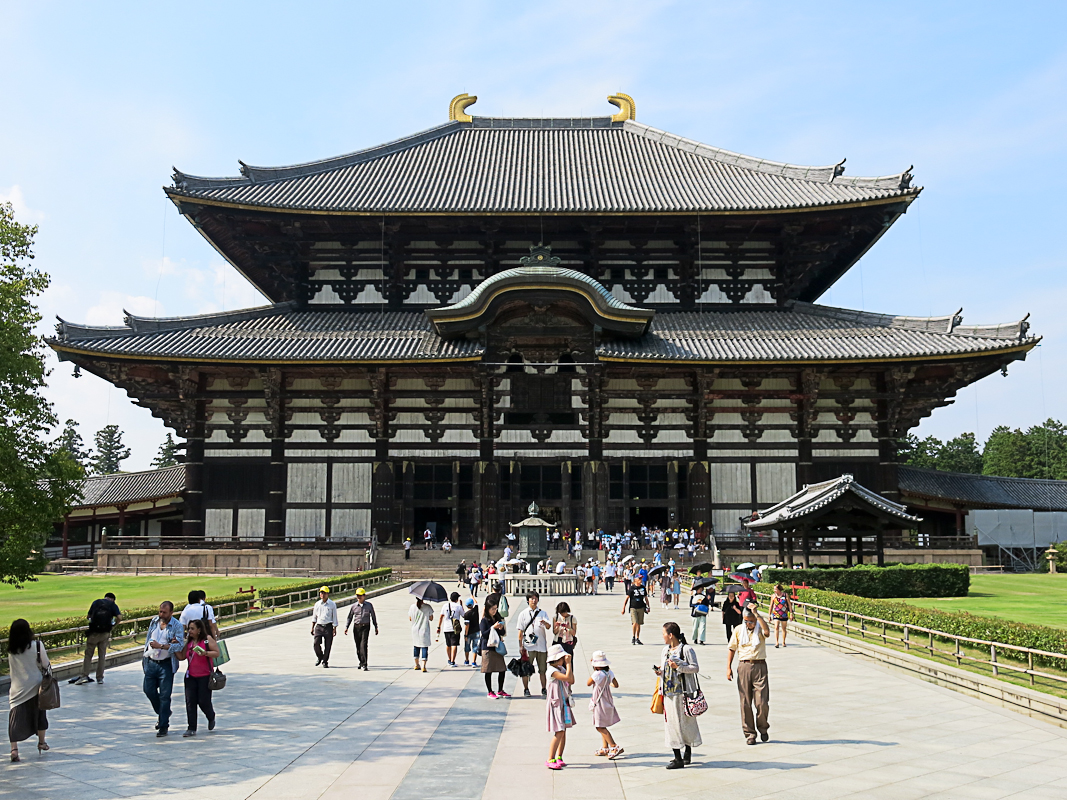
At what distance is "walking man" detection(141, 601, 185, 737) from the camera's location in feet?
40.4

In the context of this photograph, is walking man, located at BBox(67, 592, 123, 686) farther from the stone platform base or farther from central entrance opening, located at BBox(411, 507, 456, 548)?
central entrance opening, located at BBox(411, 507, 456, 548)

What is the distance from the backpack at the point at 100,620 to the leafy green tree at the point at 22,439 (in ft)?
6.49

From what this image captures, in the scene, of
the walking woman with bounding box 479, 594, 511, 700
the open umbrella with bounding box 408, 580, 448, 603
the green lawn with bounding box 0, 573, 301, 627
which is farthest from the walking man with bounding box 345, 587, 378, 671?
the green lawn with bounding box 0, 573, 301, 627

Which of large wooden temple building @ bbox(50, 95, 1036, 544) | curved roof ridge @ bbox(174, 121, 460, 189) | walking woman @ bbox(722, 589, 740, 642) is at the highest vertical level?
curved roof ridge @ bbox(174, 121, 460, 189)

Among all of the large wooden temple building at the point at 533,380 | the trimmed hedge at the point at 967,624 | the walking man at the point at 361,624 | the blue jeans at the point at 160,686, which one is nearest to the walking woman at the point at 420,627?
the walking man at the point at 361,624

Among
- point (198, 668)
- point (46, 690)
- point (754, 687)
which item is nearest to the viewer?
point (46, 690)

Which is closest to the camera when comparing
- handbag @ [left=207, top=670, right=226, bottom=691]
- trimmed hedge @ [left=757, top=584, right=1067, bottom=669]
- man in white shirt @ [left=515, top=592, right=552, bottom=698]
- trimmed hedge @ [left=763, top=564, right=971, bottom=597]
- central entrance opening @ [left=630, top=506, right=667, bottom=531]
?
handbag @ [left=207, top=670, right=226, bottom=691]

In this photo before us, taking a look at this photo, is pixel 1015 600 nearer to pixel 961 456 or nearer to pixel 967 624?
pixel 967 624

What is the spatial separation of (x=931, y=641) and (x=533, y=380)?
28.4 meters

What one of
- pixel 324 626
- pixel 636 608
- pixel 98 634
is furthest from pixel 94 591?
pixel 636 608

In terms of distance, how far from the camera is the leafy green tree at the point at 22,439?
657 inches

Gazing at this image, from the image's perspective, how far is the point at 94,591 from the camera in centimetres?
3269

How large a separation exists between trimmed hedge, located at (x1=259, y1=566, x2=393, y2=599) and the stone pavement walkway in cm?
1063

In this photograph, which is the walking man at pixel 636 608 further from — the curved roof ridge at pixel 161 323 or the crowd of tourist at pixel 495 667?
the curved roof ridge at pixel 161 323
